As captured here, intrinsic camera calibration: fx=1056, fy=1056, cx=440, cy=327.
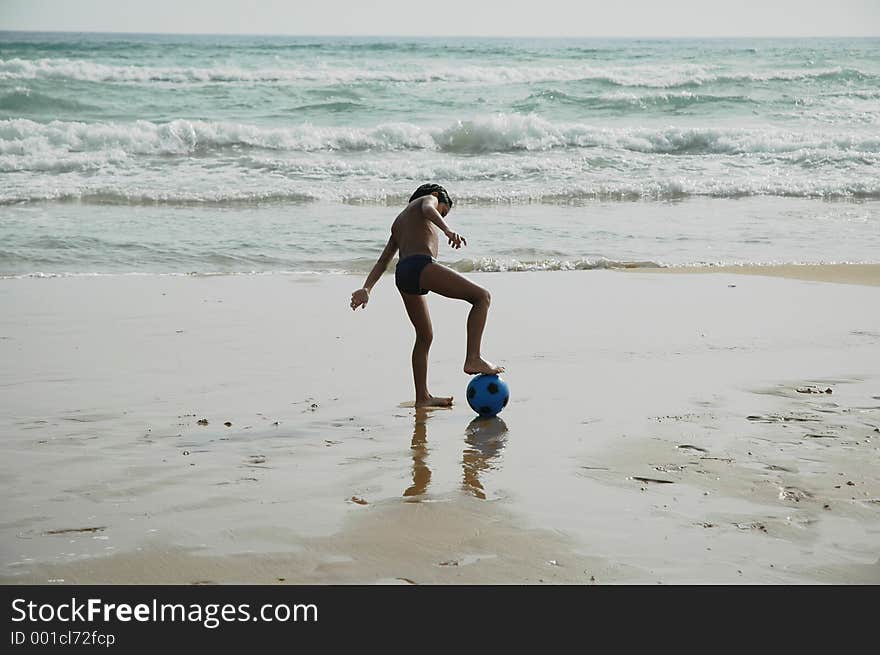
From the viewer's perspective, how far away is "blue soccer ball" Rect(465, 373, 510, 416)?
20.2ft

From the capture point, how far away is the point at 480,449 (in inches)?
221

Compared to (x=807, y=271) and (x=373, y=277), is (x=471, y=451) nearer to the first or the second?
(x=373, y=277)

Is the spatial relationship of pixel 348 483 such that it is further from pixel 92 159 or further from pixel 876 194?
pixel 92 159

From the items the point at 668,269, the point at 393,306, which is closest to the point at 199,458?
the point at 393,306

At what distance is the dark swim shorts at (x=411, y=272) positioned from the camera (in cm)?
653

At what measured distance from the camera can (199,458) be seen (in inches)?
212

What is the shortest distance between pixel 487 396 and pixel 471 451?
62 centimetres

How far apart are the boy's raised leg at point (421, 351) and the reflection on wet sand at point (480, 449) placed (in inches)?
16.5

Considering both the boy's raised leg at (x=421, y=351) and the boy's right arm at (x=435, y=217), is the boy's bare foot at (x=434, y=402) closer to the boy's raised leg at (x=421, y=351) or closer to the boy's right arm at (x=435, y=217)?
the boy's raised leg at (x=421, y=351)

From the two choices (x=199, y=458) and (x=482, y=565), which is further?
(x=199, y=458)

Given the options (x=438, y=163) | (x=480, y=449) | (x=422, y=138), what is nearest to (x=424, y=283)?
(x=480, y=449)

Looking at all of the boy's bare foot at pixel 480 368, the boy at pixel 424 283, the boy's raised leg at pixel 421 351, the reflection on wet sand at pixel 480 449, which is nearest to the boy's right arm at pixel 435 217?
the boy at pixel 424 283

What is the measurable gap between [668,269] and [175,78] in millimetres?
26954

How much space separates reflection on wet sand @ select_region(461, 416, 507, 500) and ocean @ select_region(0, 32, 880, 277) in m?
5.49
